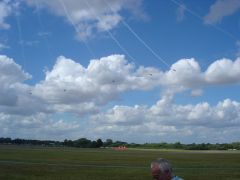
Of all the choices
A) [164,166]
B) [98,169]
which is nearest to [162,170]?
[164,166]

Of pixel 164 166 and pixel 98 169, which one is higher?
pixel 98 169

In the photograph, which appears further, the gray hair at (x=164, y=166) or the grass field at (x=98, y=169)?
the grass field at (x=98, y=169)

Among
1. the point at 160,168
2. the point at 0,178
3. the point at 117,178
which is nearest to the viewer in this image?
the point at 160,168

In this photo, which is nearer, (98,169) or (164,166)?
(164,166)

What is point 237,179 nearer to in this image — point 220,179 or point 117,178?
point 220,179

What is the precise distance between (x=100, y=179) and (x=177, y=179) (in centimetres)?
3369

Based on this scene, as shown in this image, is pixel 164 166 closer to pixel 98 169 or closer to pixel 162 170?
pixel 162 170

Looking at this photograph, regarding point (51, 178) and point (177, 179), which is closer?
point (177, 179)

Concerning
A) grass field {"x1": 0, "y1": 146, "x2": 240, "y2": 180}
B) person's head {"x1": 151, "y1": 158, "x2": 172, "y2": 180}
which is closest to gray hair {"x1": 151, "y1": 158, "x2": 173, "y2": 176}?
person's head {"x1": 151, "y1": 158, "x2": 172, "y2": 180}

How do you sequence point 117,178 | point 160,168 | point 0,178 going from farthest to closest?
point 117,178 < point 0,178 < point 160,168

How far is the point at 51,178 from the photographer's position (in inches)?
1564

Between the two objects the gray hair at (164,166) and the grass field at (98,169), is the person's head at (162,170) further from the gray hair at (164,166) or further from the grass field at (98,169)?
the grass field at (98,169)

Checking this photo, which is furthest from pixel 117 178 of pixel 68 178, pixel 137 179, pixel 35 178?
pixel 35 178

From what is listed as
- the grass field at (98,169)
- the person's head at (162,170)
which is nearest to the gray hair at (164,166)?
the person's head at (162,170)
